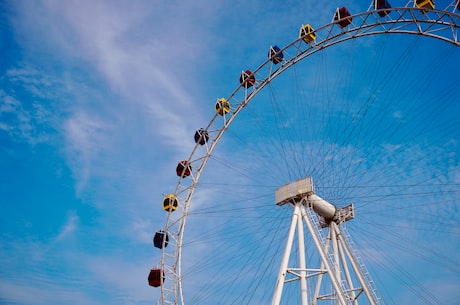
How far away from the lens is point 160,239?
99.9 ft

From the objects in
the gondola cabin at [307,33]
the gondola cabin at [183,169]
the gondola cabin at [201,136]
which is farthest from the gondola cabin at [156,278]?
the gondola cabin at [307,33]

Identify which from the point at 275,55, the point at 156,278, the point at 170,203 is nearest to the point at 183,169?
the point at 170,203

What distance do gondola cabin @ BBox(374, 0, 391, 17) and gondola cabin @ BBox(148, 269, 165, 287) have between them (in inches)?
789

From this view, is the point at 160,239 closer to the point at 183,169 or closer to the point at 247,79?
the point at 183,169

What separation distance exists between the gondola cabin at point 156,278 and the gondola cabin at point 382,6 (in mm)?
20051

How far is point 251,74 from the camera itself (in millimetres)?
29219

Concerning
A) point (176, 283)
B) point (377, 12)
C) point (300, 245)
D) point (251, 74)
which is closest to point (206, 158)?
point (251, 74)

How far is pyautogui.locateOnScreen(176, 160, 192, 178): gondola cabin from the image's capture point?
102 feet

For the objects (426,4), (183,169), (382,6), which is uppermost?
(382,6)

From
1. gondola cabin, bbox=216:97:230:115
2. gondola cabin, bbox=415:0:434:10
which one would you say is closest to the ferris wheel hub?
gondola cabin, bbox=216:97:230:115

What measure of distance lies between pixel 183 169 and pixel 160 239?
4956mm

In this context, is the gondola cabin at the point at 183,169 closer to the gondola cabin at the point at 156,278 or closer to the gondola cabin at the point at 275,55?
the gondola cabin at the point at 156,278

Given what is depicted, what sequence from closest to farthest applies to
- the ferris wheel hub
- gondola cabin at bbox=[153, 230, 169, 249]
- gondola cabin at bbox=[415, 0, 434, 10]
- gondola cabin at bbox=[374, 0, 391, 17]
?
gondola cabin at bbox=[415, 0, 434, 10] < gondola cabin at bbox=[374, 0, 391, 17] < the ferris wheel hub < gondola cabin at bbox=[153, 230, 169, 249]

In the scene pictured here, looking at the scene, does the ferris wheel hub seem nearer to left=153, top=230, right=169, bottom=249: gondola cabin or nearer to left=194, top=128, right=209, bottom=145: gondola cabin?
left=194, top=128, right=209, bottom=145: gondola cabin
